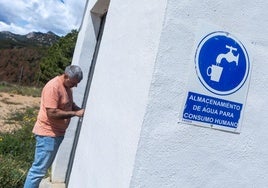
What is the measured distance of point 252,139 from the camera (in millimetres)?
2764

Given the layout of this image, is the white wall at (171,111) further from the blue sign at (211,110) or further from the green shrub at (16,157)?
the green shrub at (16,157)

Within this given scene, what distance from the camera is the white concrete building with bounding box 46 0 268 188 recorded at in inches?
95.7

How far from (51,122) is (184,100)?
2700mm

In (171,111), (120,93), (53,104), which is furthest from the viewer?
(53,104)

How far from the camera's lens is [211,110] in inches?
100

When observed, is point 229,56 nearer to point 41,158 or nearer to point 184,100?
point 184,100

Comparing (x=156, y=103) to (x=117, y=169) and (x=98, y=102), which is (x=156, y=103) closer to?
(x=117, y=169)

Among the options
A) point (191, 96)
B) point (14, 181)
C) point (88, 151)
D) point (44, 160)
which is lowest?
point (14, 181)

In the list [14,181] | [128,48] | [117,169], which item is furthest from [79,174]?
[14,181]

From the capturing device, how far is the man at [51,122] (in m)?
4.68

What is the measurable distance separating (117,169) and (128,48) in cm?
87

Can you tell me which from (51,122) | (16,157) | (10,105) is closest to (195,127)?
(51,122)

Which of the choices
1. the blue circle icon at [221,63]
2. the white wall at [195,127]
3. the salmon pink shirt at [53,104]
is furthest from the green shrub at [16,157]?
the blue circle icon at [221,63]

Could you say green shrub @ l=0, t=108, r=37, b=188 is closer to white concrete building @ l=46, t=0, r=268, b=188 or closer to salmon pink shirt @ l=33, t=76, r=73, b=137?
salmon pink shirt @ l=33, t=76, r=73, b=137
